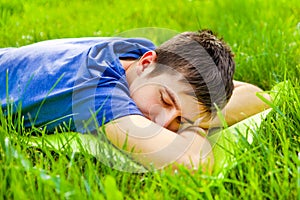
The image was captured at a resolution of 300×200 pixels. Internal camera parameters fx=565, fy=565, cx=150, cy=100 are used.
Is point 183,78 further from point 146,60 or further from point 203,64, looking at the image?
point 146,60

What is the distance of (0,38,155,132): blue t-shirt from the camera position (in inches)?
74.5

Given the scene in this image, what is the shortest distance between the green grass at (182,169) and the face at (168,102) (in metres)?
0.27

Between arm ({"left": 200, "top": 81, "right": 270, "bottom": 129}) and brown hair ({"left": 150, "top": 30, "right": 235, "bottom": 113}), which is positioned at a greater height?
brown hair ({"left": 150, "top": 30, "right": 235, "bottom": 113})

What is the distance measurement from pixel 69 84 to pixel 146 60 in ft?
1.16

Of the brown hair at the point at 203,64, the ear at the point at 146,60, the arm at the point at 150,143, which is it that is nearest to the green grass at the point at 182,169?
the arm at the point at 150,143

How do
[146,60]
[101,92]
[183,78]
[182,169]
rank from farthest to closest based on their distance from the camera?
[146,60] → [183,78] → [101,92] → [182,169]

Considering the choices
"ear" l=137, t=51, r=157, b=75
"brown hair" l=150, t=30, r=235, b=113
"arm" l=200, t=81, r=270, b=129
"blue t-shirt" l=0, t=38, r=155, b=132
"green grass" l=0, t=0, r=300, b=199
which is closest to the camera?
"green grass" l=0, t=0, r=300, b=199

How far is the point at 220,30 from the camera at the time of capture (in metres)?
3.40

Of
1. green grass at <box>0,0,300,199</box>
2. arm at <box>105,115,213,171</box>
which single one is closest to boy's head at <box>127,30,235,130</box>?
arm at <box>105,115,213,171</box>

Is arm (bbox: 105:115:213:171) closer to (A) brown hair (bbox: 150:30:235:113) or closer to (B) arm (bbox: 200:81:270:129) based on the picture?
(A) brown hair (bbox: 150:30:235:113)

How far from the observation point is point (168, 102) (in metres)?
1.97

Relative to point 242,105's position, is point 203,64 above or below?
above

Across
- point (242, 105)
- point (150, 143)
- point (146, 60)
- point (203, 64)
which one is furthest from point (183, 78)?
point (242, 105)

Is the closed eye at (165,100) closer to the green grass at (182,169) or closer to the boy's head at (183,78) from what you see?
the boy's head at (183,78)
